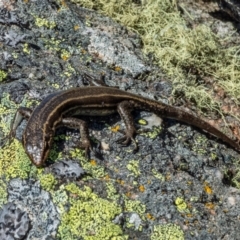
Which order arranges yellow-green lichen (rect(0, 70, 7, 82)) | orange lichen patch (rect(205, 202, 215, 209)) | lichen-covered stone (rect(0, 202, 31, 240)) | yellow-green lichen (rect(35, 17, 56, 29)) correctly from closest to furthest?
Result: lichen-covered stone (rect(0, 202, 31, 240)), orange lichen patch (rect(205, 202, 215, 209)), yellow-green lichen (rect(0, 70, 7, 82)), yellow-green lichen (rect(35, 17, 56, 29))

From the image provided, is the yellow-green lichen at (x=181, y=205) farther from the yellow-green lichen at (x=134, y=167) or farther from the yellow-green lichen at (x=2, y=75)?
the yellow-green lichen at (x=2, y=75)

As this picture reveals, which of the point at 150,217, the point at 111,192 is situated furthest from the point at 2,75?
the point at 150,217

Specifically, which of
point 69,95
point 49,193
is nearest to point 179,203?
point 49,193

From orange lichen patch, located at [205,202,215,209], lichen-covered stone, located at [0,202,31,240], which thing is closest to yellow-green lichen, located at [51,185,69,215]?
lichen-covered stone, located at [0,202,31,240]

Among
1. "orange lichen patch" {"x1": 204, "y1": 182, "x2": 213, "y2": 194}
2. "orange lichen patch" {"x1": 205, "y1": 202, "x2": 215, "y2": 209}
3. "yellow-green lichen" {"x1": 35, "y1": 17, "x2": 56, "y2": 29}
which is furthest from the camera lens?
"yellow-green lichen" {"x1": 35, "y1": 17, "x2": 56, "y2": 29}

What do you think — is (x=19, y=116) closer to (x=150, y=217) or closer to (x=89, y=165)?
(x=89, y=165)

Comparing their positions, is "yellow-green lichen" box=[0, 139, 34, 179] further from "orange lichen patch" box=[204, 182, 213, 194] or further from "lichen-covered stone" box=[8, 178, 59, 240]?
"orange lichen patch" box=[204, 182, 213, 194]
